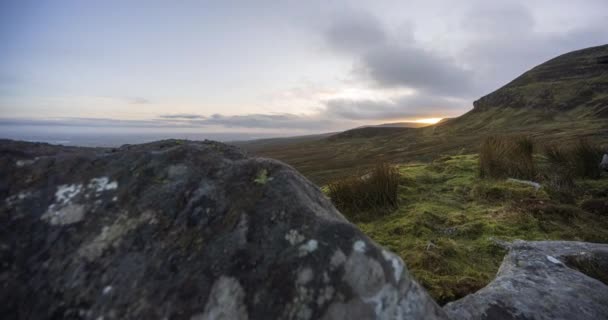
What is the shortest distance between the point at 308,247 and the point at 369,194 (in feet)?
15.7

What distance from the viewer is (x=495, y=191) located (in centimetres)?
655

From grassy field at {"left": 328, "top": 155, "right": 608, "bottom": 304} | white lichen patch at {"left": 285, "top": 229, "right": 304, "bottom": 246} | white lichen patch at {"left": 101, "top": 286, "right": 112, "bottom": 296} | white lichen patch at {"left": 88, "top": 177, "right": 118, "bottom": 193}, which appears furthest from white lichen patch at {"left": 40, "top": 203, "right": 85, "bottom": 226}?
grassy field at {"left": 328, "top": 155, "right": 608, "bottom": 304}

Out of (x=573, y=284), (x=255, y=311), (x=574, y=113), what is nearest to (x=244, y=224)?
(x=255, y=311)

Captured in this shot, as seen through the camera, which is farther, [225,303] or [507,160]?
[507,160]

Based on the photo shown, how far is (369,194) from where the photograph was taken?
621 centimetres

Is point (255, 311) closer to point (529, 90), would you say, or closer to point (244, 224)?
point (244, 224)

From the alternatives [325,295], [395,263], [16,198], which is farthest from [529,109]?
[16,198]

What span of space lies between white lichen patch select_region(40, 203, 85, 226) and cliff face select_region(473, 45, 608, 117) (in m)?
60.6

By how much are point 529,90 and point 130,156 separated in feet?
289

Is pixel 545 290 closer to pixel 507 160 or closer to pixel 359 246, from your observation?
pixel 359 246

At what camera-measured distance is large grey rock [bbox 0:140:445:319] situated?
1504mm

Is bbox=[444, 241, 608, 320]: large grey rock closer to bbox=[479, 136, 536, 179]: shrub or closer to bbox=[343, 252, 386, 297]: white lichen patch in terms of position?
bbox=[343, 252, 386, 297]: white lichen patch

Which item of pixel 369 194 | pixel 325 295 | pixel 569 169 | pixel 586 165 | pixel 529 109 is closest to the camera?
pixel 325 295

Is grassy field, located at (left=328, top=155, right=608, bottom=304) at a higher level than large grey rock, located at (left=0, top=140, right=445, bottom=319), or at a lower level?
lower
